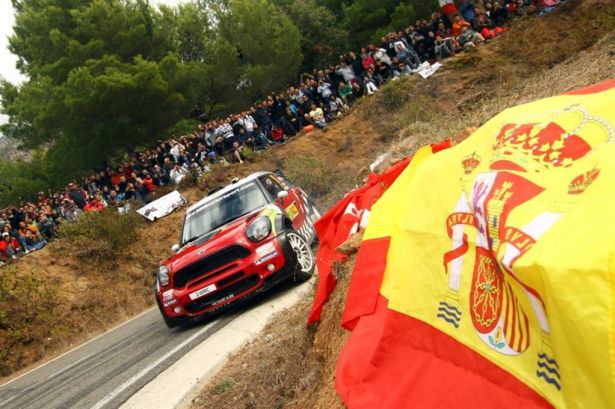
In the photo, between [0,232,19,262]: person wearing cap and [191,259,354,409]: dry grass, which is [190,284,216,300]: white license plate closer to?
[191,259,354,409]: dry grass

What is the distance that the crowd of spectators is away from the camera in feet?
65.6

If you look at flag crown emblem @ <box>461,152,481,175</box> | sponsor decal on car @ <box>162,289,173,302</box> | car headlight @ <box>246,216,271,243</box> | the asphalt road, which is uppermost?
flag crown emblem @ <box>461,152,481,175</box>

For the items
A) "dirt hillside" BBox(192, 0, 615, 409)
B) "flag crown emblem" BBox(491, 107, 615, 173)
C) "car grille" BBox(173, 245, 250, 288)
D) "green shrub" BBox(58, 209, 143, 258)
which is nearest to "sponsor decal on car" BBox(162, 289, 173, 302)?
"car grille" BBox(173, 245, 250, 288)

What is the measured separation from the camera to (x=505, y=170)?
8.31ft

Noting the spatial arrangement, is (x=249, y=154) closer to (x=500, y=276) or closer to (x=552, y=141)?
(x=552, y=141)

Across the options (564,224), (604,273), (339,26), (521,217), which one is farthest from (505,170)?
(339,26)

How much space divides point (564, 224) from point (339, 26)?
4093 centimetres

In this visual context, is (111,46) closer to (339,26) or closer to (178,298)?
(339,26)

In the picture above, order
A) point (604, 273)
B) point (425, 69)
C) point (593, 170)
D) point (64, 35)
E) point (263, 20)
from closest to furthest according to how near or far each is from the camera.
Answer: point (604, 273) → point (593, 170) → point (425, 69) → point (64, 35) → point (263, 20)

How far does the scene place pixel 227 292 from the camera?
24.6ft

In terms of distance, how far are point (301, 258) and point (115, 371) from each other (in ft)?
9.07

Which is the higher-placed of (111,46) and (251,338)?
(111,46)

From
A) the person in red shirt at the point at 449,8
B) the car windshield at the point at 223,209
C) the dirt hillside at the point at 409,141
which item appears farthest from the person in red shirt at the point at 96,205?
the person in red shirt at the point at 449,8

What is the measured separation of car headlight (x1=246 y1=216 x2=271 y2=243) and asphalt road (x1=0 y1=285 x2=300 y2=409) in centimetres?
92
